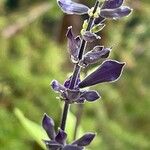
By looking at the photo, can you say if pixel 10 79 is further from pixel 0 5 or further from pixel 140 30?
pixel 140 30

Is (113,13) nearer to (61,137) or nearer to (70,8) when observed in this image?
(70,8)

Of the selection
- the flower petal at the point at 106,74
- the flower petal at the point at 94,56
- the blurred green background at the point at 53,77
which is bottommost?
the blurred green background at the point at 53,77

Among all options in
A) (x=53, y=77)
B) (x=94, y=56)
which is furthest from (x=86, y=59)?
(x=53, y=77)

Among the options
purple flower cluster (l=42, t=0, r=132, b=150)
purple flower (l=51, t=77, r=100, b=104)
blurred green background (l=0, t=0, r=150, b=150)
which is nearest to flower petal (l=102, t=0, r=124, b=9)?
purple flower cluster (l=42, t=0, r=132, b=150)

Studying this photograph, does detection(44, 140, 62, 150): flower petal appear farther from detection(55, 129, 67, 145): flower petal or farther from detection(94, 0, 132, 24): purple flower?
detection(94, 0, 132, 24): purple flower

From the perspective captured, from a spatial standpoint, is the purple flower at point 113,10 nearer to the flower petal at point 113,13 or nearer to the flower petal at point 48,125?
the flower petal at point 113,13

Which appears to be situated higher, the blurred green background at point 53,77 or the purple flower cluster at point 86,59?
the purple flower cluster at point 86,59

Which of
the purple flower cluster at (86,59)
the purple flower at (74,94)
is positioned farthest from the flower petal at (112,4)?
the purple flower at (74,94)
